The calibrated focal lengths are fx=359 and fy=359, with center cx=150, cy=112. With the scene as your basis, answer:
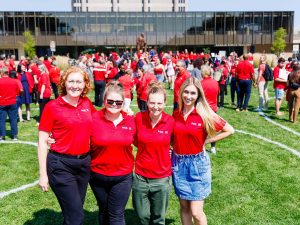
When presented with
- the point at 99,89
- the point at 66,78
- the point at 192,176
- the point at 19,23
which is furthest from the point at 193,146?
the point at 19,23

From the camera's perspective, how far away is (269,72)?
1347cm

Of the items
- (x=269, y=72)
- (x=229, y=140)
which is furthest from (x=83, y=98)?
(x=269, y=72)

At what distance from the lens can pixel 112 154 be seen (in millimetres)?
3760

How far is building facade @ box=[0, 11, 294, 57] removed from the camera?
203 ft

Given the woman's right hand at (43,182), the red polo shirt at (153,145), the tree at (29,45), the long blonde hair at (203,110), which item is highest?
the tree at (29,45)

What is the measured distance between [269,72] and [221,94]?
2076 mm

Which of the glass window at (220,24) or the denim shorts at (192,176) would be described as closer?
the denim shorts at (192,176)

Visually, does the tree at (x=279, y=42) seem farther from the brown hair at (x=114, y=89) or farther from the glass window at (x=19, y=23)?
the brown hair at (x=114, y=89)

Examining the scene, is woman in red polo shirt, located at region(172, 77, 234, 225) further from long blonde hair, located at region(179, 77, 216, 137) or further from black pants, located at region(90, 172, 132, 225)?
black pants, located at region(90, 172, 132, 225)

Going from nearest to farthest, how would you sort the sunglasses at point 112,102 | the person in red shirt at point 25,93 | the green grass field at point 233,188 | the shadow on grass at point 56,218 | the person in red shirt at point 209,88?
the sunglasses at point 112,102 → the shadow on grass at point 56,218 → the green grass field at point 233,188 → the person in red shirt at point 209,88 → the person in red shirt at point 25,93

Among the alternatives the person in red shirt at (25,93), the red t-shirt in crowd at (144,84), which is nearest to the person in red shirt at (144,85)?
the red t-shirt in crowd at (144,84)

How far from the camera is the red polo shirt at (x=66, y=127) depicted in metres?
3.70

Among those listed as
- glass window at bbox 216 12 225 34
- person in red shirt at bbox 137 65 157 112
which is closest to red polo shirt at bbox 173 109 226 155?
person in red shirt at bbox 137 65 157 112

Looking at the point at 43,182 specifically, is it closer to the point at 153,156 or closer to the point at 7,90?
the point at 153,156
